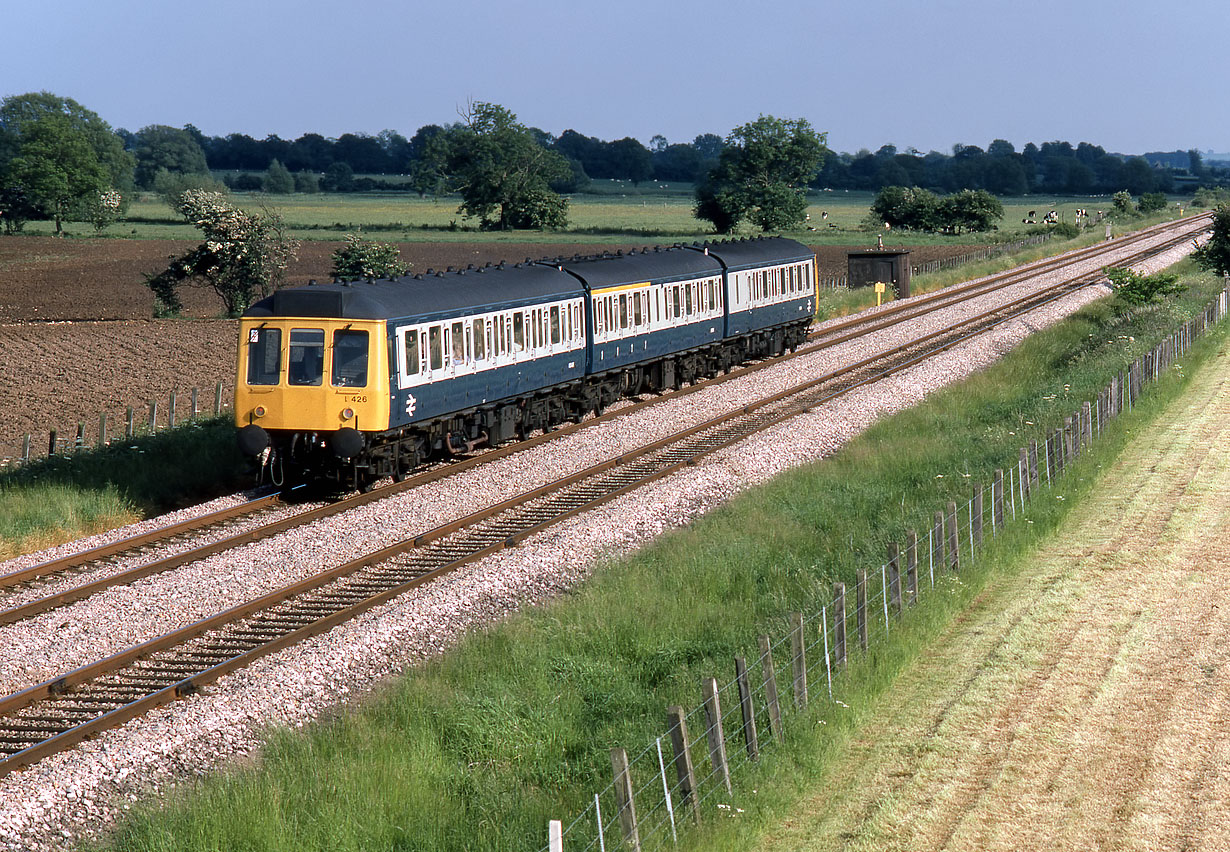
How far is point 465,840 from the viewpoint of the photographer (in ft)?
28.9

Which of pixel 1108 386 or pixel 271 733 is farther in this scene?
pixel 1108 386

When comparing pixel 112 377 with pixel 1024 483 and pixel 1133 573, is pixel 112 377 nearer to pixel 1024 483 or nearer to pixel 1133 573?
pixel 1024 483

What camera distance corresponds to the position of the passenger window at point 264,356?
20.8 meters

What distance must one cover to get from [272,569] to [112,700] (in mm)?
4288

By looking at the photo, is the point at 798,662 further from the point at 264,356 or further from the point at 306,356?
the point at 264,356

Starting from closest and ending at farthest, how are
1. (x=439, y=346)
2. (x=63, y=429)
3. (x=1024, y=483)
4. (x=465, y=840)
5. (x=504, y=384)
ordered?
(x=465, y=840) < (x=1024, y=483) < (x=439, y=346) < (x=504, y=384) < (x=63, y=429)

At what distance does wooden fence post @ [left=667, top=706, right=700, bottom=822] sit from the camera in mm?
8617

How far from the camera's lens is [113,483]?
2297 centimetres

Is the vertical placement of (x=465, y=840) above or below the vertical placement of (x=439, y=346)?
below

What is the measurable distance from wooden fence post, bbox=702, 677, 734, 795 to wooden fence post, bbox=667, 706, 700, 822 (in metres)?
0.34

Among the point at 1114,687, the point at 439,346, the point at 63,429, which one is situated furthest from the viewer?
the point at 63,429

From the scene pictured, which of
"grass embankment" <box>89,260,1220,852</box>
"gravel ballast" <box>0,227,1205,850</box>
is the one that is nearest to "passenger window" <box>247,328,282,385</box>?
"gravel ballast" <box>0,227,1205,850</box>

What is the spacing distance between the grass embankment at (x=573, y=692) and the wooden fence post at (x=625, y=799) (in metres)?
0.87

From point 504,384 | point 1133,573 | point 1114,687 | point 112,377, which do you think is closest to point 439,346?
point 504,384
